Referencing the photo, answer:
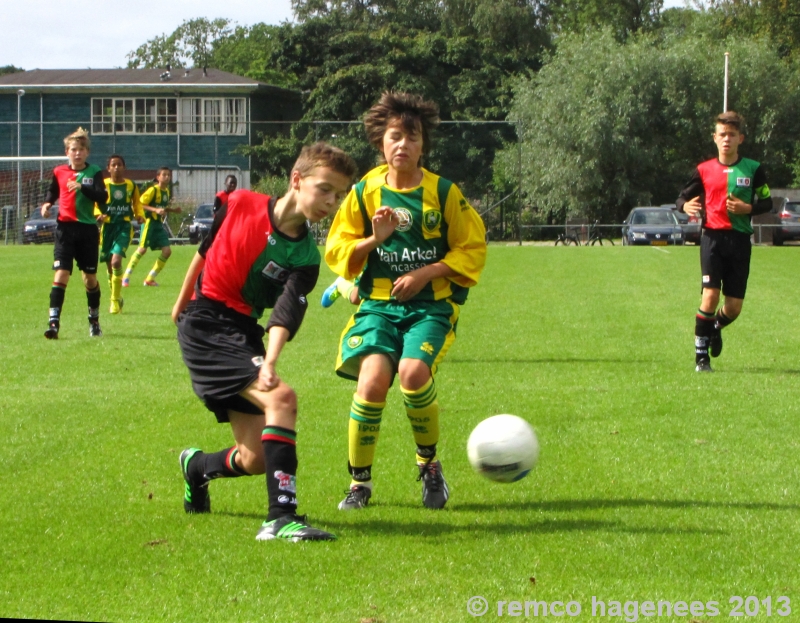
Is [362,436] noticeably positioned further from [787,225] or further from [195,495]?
[787,225]

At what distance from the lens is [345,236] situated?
5645mm

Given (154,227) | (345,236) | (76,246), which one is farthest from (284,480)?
(154,227)

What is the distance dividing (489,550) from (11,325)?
10.1 m

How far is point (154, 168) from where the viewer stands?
47.6 metres

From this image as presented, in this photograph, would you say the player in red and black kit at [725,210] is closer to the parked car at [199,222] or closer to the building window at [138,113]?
the parked car at [199,222]

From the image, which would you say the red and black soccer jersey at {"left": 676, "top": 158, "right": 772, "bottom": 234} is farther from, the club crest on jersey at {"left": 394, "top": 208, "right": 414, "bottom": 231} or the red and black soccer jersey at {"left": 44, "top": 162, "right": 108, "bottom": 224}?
the red and black soccer jersey at {"left": 44, "top": 162, "right": 108, "bottom": 224}

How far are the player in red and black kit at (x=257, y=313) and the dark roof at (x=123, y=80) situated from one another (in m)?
49.2

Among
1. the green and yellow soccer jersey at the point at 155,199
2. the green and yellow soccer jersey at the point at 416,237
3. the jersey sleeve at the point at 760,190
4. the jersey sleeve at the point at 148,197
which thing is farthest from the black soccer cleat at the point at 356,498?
the jersey sleeve at the point at 148,197

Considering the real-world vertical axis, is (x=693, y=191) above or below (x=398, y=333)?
above

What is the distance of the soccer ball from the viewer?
5.06 metres

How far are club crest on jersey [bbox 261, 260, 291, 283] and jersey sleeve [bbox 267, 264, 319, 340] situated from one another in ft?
0.13

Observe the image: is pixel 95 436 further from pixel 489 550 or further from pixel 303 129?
pixel 303 129

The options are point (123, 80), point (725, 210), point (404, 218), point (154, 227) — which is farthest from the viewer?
point (123, 80)

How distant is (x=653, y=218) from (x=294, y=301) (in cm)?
3401
